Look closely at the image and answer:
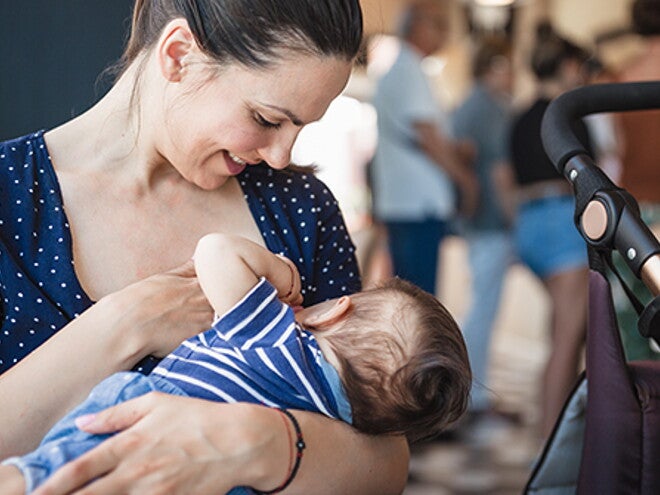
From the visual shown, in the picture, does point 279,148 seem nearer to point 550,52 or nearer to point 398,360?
point 398,360

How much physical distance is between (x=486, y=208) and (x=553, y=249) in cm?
114

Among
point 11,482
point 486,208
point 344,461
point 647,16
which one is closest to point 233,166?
point 344,461

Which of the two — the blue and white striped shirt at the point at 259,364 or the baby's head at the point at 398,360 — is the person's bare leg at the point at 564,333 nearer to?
the baby's head at the point at 398,360

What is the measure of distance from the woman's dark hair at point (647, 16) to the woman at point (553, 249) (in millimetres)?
395

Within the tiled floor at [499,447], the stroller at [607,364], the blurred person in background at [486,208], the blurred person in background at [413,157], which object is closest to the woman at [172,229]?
the stroller at [607,364]

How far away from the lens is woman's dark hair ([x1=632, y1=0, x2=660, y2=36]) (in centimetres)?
306

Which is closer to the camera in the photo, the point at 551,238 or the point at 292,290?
the point at 292,290

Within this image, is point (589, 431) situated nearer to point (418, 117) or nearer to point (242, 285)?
point (242, 285)

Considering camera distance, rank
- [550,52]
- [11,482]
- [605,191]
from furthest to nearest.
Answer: [550,52]
[605,191]
[11,482]

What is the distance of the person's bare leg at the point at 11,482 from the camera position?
101 cm

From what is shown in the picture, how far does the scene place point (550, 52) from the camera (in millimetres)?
3947

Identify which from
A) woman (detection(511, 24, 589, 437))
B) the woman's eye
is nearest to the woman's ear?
the woman's eye

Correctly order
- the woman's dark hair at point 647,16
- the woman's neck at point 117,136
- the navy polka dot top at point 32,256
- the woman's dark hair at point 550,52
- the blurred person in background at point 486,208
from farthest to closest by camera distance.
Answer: the blurred person in background at point 486,208, the woman's dark hair at point 550,52, the woman's dark hair at point 647,16, the woman's neck at point 117,136, the navy polka dot top at point 32,256

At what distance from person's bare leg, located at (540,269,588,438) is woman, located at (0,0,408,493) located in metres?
1.92
